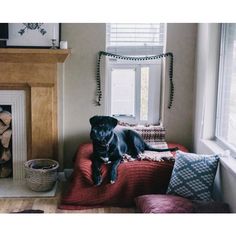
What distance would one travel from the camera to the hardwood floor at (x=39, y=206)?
115 inches

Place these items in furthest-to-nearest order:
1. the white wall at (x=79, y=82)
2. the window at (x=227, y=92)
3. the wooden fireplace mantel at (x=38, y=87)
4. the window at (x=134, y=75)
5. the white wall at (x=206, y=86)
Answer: the window at (x=134, y=75) → the white wall at (x=79, y=82) → the wooden fireplace mantel at (x=38, y=87) → the white wall at (x=206, y=86) → the window at (x=227, y=92)

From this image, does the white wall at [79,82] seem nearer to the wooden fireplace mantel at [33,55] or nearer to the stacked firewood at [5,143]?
the wooden fireplace mantel at [33,55]

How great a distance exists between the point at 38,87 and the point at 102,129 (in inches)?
34.6

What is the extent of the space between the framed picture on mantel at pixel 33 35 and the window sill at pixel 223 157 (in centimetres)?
167

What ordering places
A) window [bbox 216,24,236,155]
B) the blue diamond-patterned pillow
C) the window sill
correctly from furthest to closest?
window [bbox 216,24,236,155] → the blue diamond-patterned pillow → the window sill

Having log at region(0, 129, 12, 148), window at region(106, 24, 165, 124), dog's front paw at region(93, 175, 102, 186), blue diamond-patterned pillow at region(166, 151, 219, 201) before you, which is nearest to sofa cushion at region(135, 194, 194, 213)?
blue diamond-patterned pillow at region(166, 151, 219, 201)

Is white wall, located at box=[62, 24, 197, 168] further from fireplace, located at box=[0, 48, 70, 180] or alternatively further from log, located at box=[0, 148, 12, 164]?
log, located at box=[0, 148, 12, 164]

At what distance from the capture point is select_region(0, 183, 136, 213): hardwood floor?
9.56 feet

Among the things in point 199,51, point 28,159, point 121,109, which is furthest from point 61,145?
point 199,51

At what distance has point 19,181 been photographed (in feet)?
11.6

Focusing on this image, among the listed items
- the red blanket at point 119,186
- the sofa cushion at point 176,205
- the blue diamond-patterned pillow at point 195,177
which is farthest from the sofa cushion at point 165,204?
the red blanket at point 119,186

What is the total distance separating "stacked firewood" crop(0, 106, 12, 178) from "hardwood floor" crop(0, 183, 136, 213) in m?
0.56
